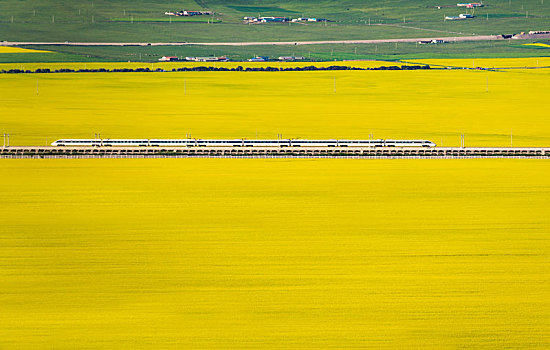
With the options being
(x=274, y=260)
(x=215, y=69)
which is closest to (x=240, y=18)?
(x=215, y=69)

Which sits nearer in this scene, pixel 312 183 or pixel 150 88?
pixel 312 183

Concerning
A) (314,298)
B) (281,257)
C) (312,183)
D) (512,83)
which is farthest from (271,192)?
(512,83)

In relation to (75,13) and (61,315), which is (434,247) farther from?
(75,13)

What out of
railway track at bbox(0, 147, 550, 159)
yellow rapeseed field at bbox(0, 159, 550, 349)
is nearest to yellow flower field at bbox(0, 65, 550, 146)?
railway track at bbox(0, 147, 550, 159)

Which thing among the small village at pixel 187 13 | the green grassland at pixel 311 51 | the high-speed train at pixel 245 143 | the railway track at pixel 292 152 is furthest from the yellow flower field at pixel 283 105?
the small village at pixel 187 13

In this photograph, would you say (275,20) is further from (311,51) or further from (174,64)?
(174,64)

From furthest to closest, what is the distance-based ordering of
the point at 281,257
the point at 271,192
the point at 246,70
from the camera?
1. the point at 246,70
2. the point at 271,192
3. the point at 281,257
